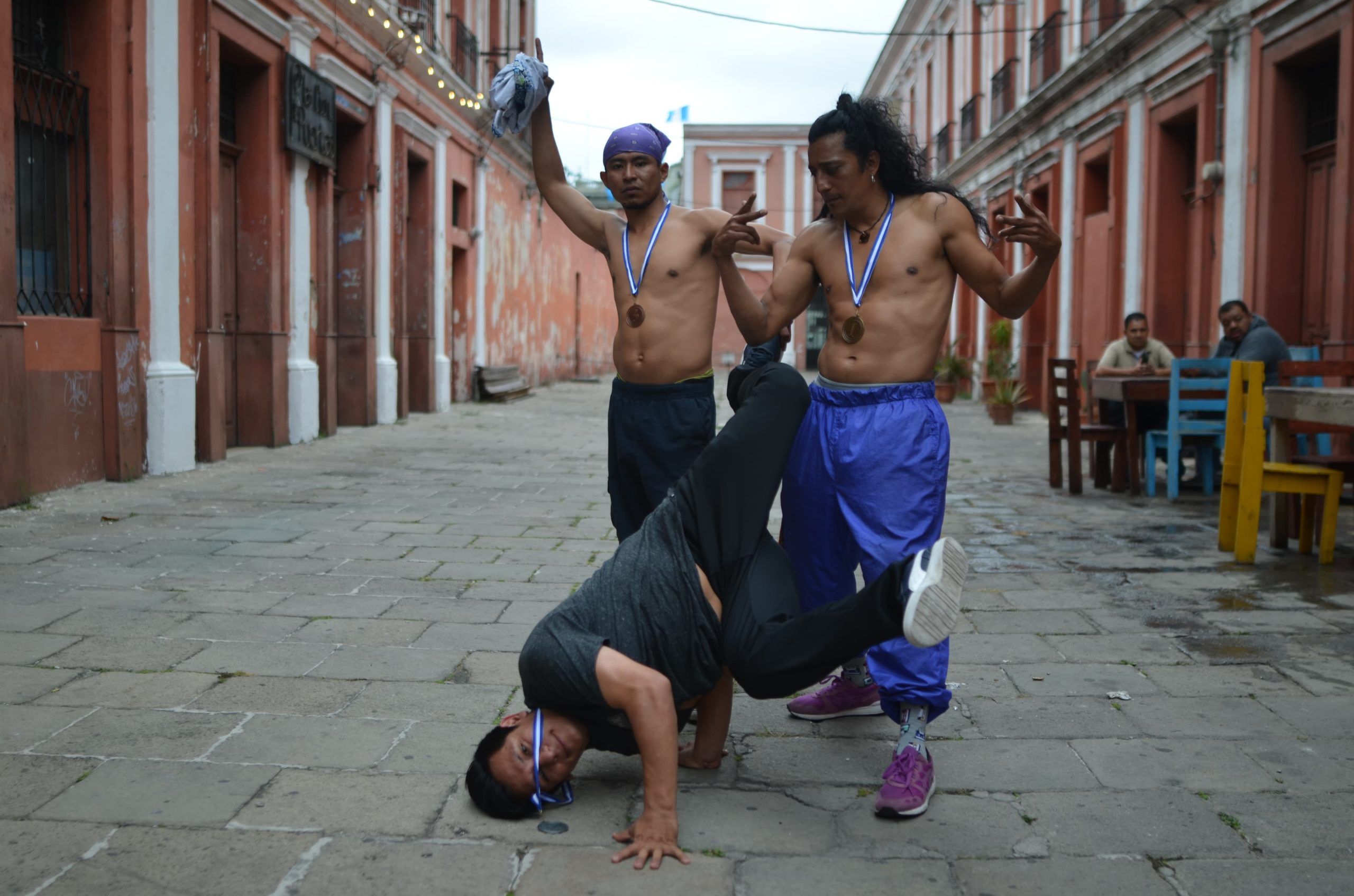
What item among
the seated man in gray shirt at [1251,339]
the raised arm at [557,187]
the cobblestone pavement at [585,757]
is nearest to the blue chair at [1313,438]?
the seated man in gray shirt at [1251,339]

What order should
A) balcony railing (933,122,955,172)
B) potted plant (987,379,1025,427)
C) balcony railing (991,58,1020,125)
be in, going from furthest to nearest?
balcony railing (933,122,955,172)
balcony railing (991,58,1020,125)
potted plant (987,379,1025,427)

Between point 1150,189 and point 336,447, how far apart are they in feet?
31.6

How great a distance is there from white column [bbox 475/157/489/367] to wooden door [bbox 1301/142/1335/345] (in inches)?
486

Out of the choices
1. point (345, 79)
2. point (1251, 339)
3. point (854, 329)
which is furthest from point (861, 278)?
point (345, 79)

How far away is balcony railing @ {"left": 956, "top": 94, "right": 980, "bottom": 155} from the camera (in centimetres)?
2397

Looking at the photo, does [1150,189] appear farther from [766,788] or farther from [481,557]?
[766,788]

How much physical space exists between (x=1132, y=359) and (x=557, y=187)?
7.00m

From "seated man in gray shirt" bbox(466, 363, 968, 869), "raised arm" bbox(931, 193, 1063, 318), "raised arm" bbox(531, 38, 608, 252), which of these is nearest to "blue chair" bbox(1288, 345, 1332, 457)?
"raised arm" bbox(931, 193, 1063, 318)

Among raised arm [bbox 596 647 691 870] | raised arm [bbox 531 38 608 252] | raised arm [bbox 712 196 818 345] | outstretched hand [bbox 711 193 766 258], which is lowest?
raised arm [bbox 596 647 691 870]

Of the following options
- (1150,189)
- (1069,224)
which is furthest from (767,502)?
(1069,224)

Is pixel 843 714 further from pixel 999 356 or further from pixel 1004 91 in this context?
pixel 1004 91

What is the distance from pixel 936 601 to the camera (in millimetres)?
2475

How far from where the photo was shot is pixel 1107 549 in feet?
21.0

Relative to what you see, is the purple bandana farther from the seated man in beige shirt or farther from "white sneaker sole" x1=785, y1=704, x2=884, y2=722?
the seated man in beige shirt
